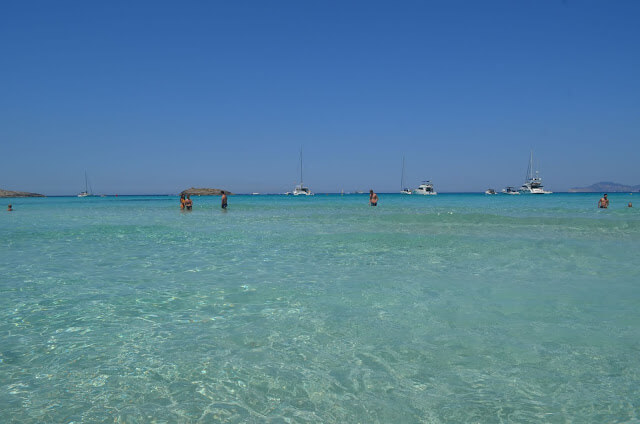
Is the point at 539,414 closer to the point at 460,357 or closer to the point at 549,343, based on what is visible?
the point at 460,357

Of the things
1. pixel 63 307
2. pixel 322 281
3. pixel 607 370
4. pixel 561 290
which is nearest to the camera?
pixel 607 370

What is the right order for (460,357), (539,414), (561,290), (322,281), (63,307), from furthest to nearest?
(322,281) < (561,290) < (63,307) < (460,357) < (539,414)

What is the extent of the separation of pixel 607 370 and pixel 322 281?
17.3 ft

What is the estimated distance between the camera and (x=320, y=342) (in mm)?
5121

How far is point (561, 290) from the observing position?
7637 millimetres

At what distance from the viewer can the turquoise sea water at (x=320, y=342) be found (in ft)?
11.9

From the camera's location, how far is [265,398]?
3.78 m

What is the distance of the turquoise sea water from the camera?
362 centimetres

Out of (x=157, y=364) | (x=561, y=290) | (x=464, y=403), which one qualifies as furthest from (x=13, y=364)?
(x=561, y=290)

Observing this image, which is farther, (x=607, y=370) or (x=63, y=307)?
(x=63, y=307)

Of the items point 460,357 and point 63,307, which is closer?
point 460,357

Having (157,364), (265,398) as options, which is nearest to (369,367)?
(265,398)

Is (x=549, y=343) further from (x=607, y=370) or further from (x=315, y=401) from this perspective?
(x=315, y=401)

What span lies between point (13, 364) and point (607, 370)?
21.8 ft
